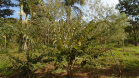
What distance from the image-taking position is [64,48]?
9.71ft

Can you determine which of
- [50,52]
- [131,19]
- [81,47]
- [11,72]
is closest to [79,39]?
[81,47]

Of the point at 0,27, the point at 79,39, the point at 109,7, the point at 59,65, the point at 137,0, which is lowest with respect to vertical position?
the point at 59,65

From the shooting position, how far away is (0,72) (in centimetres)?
439

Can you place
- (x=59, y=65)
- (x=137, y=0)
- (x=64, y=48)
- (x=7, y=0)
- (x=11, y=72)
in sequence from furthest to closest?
(x=137, y=0), (x=7, y=0), (x=11, y=72), (x=64, y=48), (x=59, y=65)

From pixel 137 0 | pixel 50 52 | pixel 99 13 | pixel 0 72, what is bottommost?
pixel 0 72

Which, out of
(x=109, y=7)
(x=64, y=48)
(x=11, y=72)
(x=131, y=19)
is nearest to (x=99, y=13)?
(x=109, y=7)

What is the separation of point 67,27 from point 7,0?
4.06 meters

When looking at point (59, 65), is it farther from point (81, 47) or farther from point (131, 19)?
point (131, 19)

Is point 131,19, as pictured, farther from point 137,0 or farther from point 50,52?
point 50,52

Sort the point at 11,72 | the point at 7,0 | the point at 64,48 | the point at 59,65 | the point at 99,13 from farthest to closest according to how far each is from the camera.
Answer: the point at 99,13 < the point at 7,0 < the point at 11,72 < the point at 64,48 < the point at 59,65

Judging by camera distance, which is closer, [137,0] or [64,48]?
[64,48]

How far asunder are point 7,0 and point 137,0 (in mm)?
20403

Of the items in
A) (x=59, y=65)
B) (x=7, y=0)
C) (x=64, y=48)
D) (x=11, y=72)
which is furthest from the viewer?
(x=7, y=0)

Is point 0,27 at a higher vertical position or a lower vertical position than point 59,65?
higher
